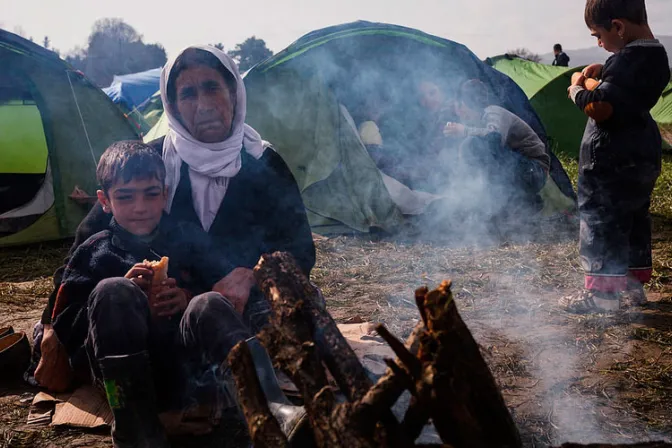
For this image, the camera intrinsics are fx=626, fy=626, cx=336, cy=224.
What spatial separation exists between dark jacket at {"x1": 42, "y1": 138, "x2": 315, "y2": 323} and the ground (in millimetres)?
876

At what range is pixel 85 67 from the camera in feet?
68.2

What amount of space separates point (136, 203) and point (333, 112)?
3.99 metres

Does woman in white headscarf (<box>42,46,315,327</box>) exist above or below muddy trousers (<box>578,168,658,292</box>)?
above

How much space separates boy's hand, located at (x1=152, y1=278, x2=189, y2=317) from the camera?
219cm

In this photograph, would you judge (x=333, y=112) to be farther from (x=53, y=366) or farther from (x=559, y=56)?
(x=559, y=56)

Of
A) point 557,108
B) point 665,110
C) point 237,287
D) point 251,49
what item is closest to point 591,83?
point 237,287

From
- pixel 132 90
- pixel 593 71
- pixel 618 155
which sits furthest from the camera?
pixel 132 90

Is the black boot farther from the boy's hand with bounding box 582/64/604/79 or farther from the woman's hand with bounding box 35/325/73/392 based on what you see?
the boy's hand with bounding box 582/64/604/79

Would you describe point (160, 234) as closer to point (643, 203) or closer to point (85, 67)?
point (643, 203)

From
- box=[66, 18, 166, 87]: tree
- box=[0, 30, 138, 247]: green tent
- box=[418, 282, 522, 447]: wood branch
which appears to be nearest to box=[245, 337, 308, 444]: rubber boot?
box=[418, 282, 522, 447]: wood branch

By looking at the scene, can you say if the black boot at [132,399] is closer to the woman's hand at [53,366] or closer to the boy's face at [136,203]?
the boy's face at [136,203]

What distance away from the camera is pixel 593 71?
360 centimetres

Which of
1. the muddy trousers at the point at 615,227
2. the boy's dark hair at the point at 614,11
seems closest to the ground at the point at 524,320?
the muddy trousers at the point at 615,227

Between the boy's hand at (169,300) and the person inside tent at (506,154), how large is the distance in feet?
13.6
